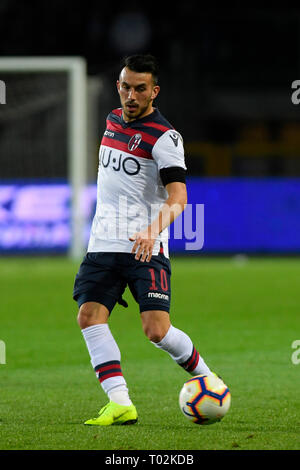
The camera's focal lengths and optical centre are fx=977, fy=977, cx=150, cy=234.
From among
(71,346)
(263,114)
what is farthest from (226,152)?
(71,346)

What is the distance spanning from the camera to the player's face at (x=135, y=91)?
18.5 ft

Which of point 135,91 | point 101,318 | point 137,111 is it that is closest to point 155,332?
point 101,318

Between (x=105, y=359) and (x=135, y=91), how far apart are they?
5.14 feet

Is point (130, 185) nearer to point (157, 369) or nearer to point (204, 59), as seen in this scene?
point (157, 369)

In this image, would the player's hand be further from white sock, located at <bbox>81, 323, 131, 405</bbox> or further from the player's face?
the player's face

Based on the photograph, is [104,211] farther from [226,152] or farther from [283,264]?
Result: [226,152]

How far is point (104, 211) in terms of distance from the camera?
5.80 metres

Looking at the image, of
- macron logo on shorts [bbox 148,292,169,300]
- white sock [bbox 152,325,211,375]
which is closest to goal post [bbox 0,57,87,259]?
white sock [bbox 152,325,211,375]

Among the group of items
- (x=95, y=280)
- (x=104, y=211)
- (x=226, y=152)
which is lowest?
(x=95, y=280)

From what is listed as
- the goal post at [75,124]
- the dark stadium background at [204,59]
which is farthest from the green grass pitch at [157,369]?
the dark stadium background at [204,59]

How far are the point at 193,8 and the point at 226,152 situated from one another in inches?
199

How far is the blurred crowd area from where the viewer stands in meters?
28.8

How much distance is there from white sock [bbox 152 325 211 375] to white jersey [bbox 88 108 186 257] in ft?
1.62

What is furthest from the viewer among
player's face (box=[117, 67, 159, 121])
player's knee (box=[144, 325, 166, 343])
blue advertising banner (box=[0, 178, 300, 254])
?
blue advertising banner (box=[0, 178, 300, 254])
